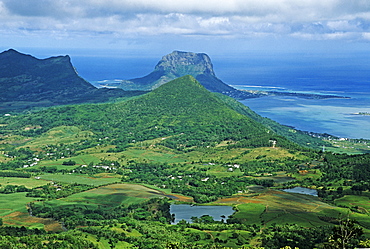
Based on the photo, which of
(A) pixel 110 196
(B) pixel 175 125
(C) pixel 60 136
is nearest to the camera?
(A) pixel 110 196

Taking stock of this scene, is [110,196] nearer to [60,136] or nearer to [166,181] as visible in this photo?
[166,181]

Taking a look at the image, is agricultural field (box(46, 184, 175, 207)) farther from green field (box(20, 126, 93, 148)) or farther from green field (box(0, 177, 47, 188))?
green field (box(20, 126, 93, 148))

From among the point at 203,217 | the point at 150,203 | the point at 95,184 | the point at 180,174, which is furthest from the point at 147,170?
the point at 203,217

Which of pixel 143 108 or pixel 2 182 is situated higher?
pixel 143 108

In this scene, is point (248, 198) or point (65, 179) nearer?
point (248, 198)

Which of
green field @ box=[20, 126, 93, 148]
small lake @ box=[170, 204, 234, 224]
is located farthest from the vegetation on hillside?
small lake @ box=[170, 204, 234, 224]

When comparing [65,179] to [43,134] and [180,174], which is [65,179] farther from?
[43,134]

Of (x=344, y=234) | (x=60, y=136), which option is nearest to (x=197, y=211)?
(x=344, y=234)

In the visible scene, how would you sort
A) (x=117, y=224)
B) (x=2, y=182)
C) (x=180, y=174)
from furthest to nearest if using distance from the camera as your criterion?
(x=180, y=174) < (x=2, y=182) < (x=117, y=224)
